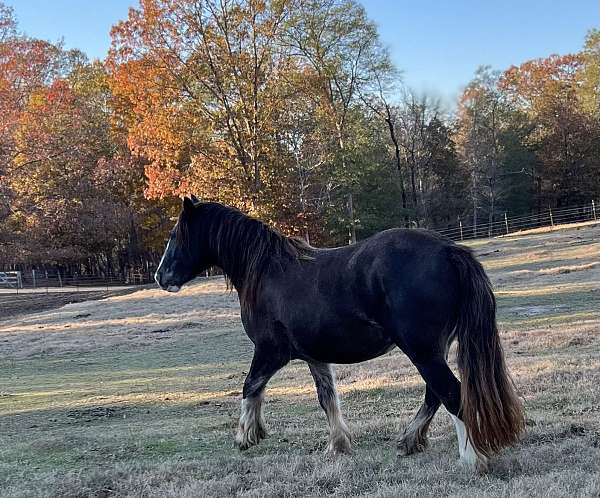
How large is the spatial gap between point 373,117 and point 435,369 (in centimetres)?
3638

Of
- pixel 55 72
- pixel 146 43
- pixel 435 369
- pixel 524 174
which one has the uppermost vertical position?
pixel 55 72

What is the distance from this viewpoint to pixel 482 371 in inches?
157

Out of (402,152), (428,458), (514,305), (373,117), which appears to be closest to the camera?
(428,458)

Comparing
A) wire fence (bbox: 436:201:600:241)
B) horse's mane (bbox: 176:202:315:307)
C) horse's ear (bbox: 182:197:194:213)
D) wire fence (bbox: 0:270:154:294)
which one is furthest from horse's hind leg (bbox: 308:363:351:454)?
wire fence (bbox: 436:201:600:241)

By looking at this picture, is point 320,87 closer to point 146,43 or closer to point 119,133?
point 146,43

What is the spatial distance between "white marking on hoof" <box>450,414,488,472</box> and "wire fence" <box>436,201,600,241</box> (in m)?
39.1

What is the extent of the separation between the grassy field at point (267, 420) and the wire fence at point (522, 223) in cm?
2763

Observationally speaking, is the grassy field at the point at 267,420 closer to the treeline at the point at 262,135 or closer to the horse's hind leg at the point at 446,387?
the horse's hind leg at the point at 446,387

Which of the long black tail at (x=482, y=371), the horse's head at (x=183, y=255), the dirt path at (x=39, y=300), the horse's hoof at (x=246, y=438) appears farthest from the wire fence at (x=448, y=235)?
the long black tail at (x=482, y=371)

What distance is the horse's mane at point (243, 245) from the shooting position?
508 centimetres

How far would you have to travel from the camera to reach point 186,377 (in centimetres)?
1057

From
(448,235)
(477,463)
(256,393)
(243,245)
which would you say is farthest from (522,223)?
(477,463)

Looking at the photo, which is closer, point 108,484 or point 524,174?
point 108,484

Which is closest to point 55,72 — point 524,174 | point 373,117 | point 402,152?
point 373,117
